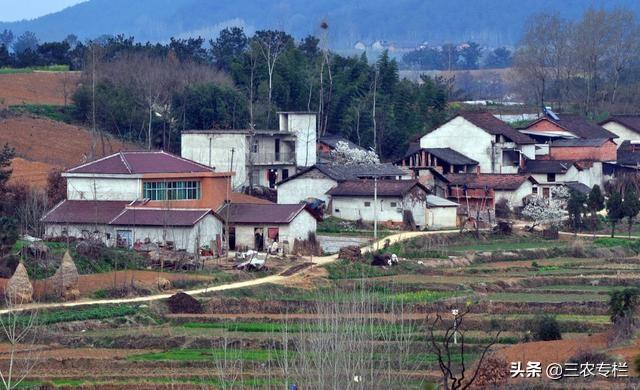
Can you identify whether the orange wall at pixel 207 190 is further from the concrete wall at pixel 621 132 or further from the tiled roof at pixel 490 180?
the concrete wall at pixel 621 132

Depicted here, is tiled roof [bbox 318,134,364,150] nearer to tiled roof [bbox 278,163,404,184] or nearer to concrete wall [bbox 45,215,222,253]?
tiled roof [bbox 278,163,404,184]

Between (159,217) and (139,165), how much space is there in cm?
311

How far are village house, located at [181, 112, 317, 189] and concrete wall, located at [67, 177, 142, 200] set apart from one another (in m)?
8.15

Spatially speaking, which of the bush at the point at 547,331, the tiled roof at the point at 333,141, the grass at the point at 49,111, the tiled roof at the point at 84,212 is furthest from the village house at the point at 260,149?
the bush at the point at 547,331

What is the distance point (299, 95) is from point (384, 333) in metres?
32.7

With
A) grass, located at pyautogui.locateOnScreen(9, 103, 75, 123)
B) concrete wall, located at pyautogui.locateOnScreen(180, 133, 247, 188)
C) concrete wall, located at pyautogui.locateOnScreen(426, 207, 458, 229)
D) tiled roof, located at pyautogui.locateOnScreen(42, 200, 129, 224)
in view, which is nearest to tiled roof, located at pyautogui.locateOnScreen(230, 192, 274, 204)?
concrete wall, located at pyautogui.locateOnScreen(180, 133, 247, 188)

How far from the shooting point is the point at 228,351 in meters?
23.7

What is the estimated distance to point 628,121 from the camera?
58875 mm

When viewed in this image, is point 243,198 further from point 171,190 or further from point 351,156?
point 351,156

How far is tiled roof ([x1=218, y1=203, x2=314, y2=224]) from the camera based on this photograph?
3628 centimetres

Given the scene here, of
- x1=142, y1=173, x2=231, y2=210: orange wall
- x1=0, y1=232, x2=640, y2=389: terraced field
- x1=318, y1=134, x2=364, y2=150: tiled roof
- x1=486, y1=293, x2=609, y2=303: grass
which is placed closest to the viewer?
x1=0, y1=232, x2=640, y2=389: terraced field

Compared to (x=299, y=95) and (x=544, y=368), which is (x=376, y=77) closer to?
(x=299, y=95)

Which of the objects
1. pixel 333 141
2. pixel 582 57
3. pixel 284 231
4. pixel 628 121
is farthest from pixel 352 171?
pixel 582 57

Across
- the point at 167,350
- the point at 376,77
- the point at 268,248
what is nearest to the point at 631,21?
the point at 376,77
